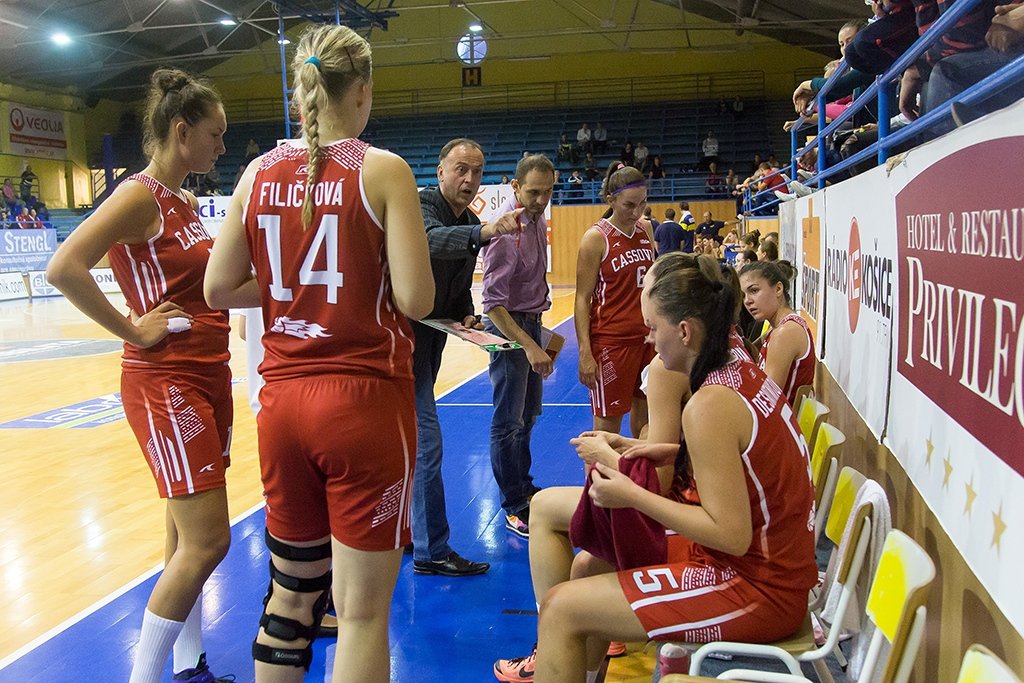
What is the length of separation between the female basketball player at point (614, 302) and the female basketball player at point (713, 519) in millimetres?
1928

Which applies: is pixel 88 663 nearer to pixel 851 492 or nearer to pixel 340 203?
pixel 340 203

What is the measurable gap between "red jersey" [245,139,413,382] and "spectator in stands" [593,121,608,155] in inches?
863

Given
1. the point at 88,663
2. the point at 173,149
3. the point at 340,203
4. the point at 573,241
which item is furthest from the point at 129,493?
the point at 573,241

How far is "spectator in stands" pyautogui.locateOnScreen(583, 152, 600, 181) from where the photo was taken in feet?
72.3

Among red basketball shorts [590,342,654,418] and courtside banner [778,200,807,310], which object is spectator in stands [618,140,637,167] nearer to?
courtside banner [778,200,807,310]

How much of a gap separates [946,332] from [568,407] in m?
5.24

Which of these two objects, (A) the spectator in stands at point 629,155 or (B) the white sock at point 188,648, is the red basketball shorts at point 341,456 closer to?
(B) the white sock at point 188,648

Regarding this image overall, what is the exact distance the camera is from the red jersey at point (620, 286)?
3953mm

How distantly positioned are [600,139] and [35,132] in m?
16.5

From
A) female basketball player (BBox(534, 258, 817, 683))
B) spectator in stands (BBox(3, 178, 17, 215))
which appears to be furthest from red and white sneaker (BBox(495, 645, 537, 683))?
spectator in stands (BBox(3, 178, 17, 215))

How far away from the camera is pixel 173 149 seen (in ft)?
7.87

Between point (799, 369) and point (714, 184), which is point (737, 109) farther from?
point (799, 369)

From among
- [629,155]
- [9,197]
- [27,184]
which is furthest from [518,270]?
[27,184]

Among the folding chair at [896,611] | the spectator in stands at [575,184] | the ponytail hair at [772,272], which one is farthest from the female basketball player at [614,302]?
the spectator in stands at [575,184]
